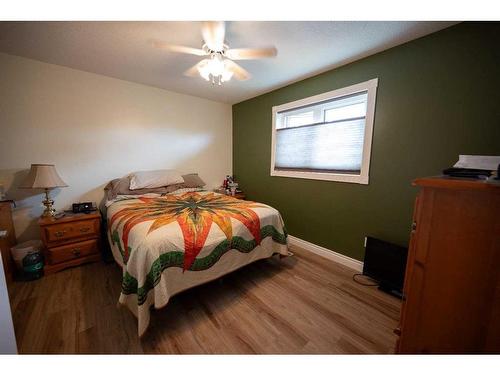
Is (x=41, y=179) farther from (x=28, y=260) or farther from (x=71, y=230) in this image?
(x=28, y=260)

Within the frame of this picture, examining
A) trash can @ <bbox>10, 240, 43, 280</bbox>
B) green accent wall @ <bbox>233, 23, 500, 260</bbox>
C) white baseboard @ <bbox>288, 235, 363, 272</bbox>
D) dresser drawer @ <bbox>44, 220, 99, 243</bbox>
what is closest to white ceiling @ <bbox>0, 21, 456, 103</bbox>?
green accent wall @ <bbox>233, 23, 500, 260</bbox>

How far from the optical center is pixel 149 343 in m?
1.21

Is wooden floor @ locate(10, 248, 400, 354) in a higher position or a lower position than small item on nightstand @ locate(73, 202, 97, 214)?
lower

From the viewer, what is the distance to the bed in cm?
122

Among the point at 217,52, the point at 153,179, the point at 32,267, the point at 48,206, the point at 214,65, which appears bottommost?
the point at 32,267

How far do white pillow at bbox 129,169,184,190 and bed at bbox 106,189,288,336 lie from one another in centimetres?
43

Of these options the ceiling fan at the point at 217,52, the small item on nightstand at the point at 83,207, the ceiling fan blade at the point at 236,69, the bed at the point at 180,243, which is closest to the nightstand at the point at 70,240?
the small item on nightstand at the point at 83,207

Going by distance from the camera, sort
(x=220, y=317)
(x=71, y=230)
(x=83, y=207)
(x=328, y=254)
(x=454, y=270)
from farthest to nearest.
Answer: (x=328, y=254)
(x=83, y=207)
(x=71, y=230)
(x=220, y=317)
(x=454, y=270)

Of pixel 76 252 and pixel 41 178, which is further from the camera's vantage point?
pixel 76 252

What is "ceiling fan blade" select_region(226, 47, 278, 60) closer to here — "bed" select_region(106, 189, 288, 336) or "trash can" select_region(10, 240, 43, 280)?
"bed" select_region(106, 189, 288, 336)

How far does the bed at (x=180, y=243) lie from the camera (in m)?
1.22

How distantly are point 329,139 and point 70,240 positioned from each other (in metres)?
3.15

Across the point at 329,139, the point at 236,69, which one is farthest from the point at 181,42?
the point at 329,139

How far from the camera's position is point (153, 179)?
2621mm
